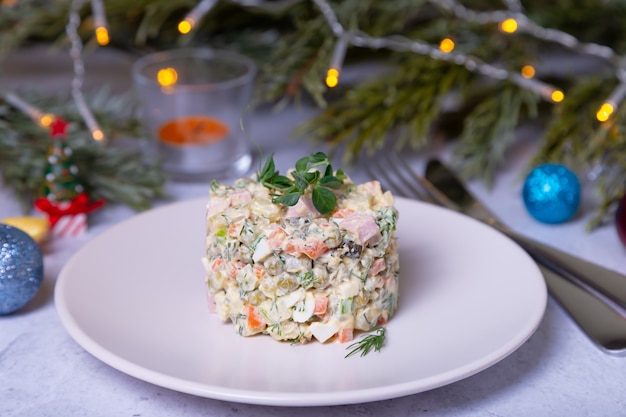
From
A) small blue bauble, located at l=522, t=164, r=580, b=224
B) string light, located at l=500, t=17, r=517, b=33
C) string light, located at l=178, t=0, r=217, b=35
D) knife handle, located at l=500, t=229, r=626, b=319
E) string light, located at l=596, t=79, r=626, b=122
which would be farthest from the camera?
string light, located at l=500, t=17, r=517, b=33

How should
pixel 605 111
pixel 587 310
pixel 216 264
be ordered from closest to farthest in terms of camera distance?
pixel 216 264, pixel 587 310, pixel 605 111

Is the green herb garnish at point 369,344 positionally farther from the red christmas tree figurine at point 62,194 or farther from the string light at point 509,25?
the string light at point 509,25

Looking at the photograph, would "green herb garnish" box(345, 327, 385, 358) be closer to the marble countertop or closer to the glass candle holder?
the marble countertop

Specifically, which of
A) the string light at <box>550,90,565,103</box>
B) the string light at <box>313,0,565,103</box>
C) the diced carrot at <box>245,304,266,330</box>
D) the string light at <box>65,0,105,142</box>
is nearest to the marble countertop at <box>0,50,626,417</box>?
the diced carrot at <box>245,304,266,330</box>

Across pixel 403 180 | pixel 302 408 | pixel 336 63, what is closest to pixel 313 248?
pixel 302 408

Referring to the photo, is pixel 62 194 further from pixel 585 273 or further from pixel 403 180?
pixel 585 273

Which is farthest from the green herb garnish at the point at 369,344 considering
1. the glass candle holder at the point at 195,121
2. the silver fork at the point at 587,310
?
the glass candle holder at the point at 195,121
